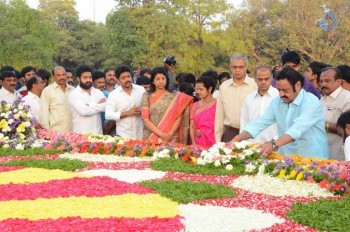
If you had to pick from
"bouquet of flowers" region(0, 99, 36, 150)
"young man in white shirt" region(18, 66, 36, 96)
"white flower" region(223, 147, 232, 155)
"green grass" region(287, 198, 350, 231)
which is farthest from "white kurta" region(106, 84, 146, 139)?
"green grass" region(287, 198, 350, 231)

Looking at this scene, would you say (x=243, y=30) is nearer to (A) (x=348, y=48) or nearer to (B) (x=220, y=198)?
(A) (x=348, y=48)

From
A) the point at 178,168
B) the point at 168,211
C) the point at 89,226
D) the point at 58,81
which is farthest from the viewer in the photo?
the point at 58,81

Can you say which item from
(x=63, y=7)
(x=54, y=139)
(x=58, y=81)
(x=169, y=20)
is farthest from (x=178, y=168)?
(x=63, y=7)

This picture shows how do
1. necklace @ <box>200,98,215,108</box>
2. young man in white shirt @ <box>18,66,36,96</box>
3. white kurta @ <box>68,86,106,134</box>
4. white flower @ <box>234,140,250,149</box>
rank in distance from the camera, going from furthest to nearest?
young man in white shirt @ <box>18,66,36,96</box>, white kurta @ <box>68,86,106,134</box>, necklace @ <box>200,98,215,108</box>, white flower @ <box>234,140,250,149</box>

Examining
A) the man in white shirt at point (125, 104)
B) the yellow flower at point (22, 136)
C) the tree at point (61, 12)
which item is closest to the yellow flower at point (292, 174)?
the man in white shirt at point (125, 104)

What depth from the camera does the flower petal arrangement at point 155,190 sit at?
18.5ft

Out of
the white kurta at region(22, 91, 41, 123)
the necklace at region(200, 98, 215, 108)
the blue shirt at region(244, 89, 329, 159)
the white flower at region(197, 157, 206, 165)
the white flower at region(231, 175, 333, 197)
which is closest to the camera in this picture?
the white flower at region(231, 175, 333, 197)

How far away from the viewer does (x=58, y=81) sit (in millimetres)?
12398

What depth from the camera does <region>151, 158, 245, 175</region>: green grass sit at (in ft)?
27.8

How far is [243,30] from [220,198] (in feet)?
161

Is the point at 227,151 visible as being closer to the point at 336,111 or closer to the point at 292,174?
the point at 292,174

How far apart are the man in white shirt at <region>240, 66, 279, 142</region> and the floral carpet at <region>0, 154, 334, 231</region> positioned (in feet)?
5.98

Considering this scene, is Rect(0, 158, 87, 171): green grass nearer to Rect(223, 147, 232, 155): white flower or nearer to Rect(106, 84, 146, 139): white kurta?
Rect(223, 147, 232, 155): white flower

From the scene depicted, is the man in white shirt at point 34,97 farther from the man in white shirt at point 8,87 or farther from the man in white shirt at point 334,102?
the man in white shirt at point 334,102
